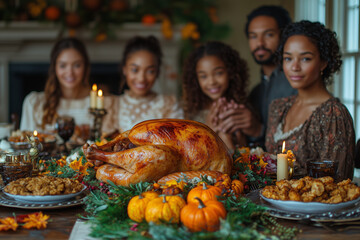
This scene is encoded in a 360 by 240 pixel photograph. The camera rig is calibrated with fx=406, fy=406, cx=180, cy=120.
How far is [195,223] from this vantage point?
1.11 meters

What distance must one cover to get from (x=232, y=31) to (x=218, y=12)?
0.32 metres

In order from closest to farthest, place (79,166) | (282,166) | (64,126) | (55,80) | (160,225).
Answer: (160,225) → (282,166) → (79,166) → (64,126) → (55,80)

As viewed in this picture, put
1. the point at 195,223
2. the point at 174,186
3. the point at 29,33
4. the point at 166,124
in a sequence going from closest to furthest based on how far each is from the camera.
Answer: the point at 195,223
the point at 174,186
the point at 166,124
the point at 29,33

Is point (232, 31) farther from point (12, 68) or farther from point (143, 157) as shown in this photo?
point (143, 157)

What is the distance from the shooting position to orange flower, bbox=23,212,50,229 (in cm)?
120

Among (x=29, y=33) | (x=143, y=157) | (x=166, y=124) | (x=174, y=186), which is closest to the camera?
(x=174, y=186)

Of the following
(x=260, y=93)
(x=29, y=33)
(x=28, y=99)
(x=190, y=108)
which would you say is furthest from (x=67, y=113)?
(x=29, y=33)

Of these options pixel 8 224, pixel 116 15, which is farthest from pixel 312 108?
pixel 116 15

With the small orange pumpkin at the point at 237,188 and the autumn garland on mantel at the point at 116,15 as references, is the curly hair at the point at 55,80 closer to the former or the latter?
the autumn garland on mantel at the point at 116,15

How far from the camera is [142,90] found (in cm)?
361

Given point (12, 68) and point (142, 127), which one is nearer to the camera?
point (142, 127)

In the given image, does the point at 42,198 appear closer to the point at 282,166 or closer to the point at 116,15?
the point at 282,166

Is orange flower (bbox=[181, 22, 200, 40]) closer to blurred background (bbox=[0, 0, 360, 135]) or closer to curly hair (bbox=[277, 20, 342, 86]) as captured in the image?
blurred background (bbox=[0, 0, 360, 135])

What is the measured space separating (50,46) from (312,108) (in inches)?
166
